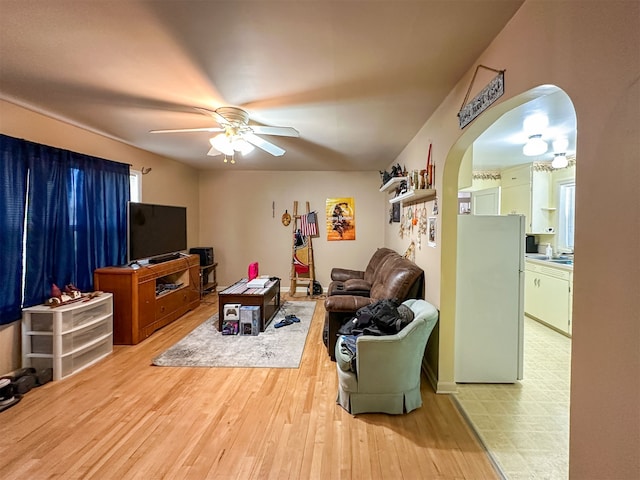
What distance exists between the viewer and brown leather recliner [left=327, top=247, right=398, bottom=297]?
397 centimetres

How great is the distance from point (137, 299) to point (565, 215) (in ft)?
19.3

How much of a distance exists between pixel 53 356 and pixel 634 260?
152 inches

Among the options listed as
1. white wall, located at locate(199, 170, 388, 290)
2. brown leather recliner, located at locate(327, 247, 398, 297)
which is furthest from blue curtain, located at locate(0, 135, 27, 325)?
white wall, located at locate(199, 170, 388, 290)

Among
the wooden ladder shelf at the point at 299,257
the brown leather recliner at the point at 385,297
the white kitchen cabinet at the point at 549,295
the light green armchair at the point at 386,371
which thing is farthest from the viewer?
the wooden ladder shelf at the point at 299,257

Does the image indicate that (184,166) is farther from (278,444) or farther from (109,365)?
(278,444)

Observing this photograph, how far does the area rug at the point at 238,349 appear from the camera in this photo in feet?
10.1

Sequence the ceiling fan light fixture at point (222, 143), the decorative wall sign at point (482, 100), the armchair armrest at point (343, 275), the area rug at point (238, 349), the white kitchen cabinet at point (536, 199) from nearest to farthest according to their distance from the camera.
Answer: the decorative wall sign at point (482, 100) → the ceiling fan light fixture at point (222, 143) → the area rug at point (238, 349) → the white kitchen cabinet at point (536, 199) → the armchair armrest at point (343, 275)

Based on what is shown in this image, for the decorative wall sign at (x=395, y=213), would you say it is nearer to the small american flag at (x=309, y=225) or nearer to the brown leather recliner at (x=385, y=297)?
the brown leather recliner at (x=385, y=297)

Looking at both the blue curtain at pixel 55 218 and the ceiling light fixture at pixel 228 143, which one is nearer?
the blue curtain at pixel 55 218

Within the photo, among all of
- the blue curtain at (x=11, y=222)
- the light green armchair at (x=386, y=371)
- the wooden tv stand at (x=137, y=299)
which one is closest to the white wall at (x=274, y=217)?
the wooden tv stand at (x=137, y=299)

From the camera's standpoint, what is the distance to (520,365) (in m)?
2.71

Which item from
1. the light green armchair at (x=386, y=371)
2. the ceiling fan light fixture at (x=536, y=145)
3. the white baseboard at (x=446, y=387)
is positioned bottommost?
the white baseboard at (x=446, y=387)

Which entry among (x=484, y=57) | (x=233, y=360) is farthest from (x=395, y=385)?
(x=484, y=57)

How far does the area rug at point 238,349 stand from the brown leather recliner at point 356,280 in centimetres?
67
